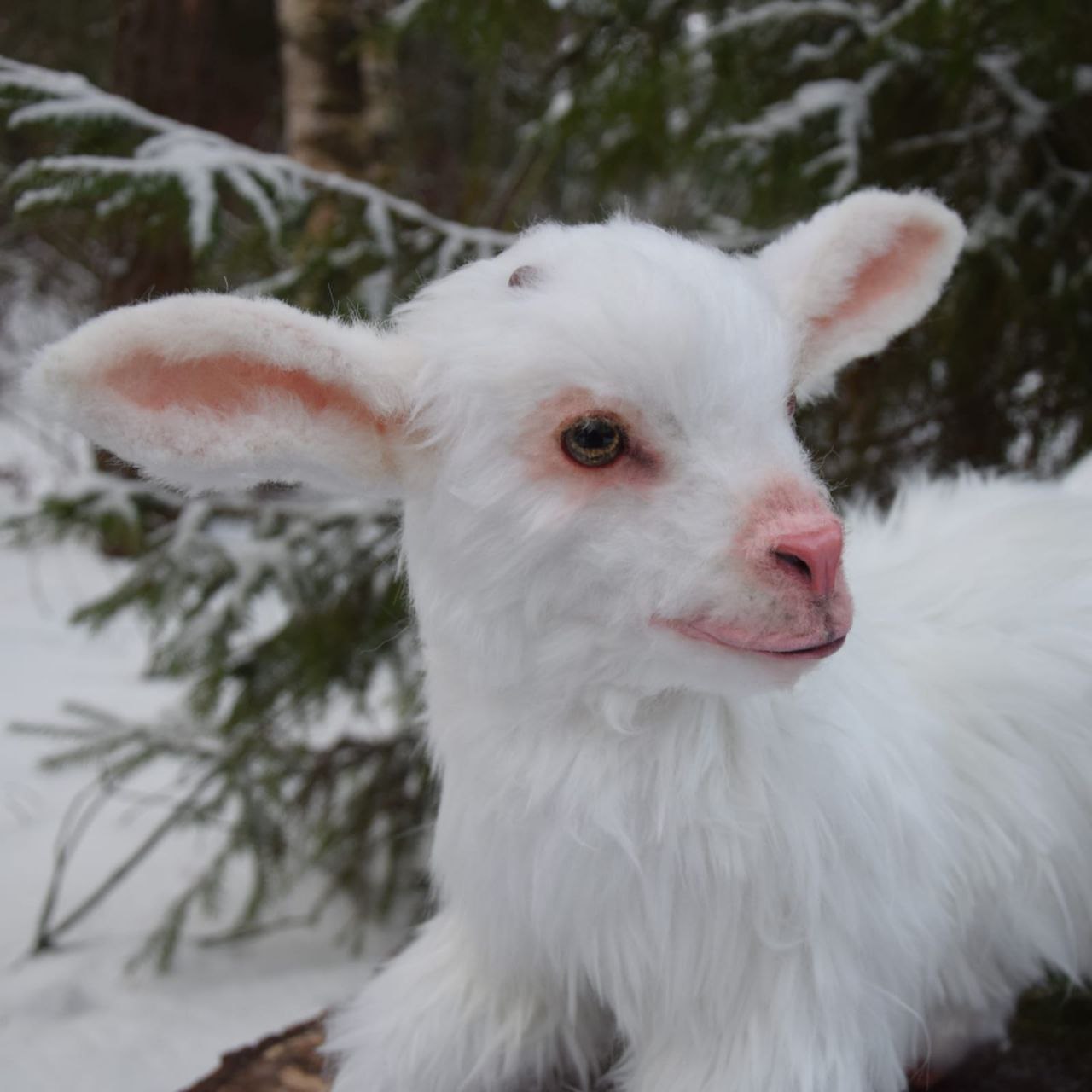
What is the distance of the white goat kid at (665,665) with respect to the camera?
92 centimetres

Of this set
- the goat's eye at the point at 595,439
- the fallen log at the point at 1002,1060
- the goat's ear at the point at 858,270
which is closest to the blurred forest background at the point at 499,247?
the fallen log at the point at 1002,1060

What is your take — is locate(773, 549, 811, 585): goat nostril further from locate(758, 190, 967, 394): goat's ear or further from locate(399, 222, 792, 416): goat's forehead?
locate(758, 190, 967, 394): goat's ear

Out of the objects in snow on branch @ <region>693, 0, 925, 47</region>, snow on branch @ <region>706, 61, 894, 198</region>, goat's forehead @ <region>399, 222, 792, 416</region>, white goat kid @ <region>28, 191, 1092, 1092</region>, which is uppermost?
snow on branch @ <region>693, 0, 925, 47</region>

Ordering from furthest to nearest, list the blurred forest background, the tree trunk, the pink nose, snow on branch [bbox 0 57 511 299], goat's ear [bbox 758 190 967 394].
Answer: the tree trunk < the blurred forest background < snow on branch [bbox 0 57 511 299] < goat's ear [bbox 758 190 967 394] < the pink nose

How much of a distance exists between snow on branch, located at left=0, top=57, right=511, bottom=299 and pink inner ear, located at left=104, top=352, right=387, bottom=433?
72cm

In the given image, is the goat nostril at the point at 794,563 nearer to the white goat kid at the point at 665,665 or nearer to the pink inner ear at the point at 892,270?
the white goat kid at the point at 665,665

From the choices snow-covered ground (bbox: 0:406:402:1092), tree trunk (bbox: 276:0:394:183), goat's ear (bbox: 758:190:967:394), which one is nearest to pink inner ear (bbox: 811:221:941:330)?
goat's ear (bbox: 758:190:967:394)

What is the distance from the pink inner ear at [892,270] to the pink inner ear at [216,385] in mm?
583

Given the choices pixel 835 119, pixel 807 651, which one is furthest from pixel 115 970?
pixel 835 119

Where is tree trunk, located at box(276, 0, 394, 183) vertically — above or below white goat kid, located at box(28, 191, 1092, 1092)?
above

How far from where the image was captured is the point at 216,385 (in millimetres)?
975

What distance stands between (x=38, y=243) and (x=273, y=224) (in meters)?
6.86

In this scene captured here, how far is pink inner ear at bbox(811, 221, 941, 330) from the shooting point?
3.99 ft

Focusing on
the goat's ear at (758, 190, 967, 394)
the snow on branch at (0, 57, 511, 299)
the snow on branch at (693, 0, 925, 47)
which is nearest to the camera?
the goat's ear at (758, 190, 967, 394)
